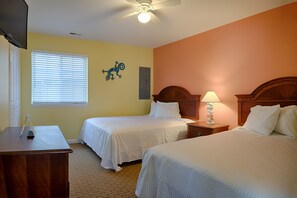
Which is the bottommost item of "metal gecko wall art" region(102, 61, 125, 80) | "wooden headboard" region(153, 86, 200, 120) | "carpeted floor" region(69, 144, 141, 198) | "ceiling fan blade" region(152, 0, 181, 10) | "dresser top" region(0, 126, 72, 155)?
"carpeted floor" region(69, 144, 141, 198)

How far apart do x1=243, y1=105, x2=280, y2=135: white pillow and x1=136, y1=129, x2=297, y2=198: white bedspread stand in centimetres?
23

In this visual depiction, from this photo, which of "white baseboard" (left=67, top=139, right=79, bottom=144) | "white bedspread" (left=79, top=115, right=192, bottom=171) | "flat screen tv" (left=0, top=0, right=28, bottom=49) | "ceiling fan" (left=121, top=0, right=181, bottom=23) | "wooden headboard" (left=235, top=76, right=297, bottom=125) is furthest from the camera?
"white baseboard" (left=67, top=139, right=79, bottom=144)

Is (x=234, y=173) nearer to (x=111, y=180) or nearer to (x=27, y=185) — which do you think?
(x=27, y=185)

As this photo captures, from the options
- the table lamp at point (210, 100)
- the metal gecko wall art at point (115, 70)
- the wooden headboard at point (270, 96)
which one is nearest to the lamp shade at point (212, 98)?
the table lamp at point (210, 100)

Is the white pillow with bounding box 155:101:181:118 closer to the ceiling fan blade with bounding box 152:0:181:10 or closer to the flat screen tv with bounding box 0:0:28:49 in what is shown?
the ceiling fan blade with bounding box 152:0:181:10

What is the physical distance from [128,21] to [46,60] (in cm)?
211

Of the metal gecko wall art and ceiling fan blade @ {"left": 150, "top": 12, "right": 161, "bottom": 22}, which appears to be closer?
ceiling fan blade @ {"left": 150, "top": 12, "right": 161, "bottom": 22}

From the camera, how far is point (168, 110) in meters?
4.54

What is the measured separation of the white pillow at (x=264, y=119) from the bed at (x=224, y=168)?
0.36 feet

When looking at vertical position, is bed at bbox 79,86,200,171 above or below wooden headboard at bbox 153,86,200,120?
below

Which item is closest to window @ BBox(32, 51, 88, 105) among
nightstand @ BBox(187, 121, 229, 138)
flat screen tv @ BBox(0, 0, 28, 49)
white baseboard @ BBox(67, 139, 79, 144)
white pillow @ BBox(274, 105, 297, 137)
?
white baseboard @ BBox(67, 139, 79, 144)

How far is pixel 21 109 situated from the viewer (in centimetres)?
411

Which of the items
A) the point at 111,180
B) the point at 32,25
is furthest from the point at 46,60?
the point at 111,180

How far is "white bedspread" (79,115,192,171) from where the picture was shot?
3.09 meters
